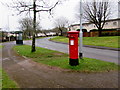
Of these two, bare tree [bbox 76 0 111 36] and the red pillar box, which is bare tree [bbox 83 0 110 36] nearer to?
bare tree [bbox 76 0 111 36]

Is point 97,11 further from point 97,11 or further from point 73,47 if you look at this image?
point 73,47

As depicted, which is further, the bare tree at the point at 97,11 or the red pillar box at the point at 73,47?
the bare tree at the point at 97,11

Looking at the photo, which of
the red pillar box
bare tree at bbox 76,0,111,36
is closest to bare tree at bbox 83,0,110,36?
bare tree at bbox 76,0,111,36

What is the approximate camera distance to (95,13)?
30.7 metres

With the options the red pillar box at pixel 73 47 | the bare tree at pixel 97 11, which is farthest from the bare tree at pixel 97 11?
the red pillar box at pixel 73 47

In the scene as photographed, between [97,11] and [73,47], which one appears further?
[97,11]

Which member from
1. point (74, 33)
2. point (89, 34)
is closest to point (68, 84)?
point (74, 33)

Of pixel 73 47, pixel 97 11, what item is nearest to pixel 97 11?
pixel 97 11

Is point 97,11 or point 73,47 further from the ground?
point 97,11

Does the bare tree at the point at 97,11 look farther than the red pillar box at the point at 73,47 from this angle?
Yes

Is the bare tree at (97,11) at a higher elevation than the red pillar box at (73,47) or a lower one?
higher

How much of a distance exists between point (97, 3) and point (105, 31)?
8.36 metres

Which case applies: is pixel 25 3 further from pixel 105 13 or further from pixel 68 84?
pixel 105 13

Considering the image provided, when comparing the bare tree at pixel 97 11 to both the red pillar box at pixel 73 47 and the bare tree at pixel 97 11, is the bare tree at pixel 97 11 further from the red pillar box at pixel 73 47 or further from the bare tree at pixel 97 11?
the red pillar box at pixel 73 47
